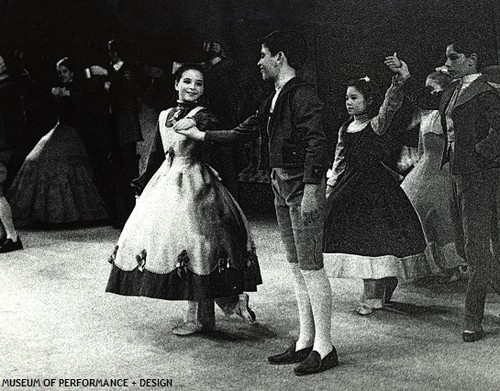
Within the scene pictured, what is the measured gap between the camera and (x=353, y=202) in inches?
127

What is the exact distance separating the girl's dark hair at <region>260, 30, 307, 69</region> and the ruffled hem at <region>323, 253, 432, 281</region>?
0.91 metres

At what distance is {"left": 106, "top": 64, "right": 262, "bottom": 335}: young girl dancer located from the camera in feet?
9.70

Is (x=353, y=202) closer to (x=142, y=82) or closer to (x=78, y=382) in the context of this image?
(x=142, y=82)

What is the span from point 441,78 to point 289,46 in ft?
1.81

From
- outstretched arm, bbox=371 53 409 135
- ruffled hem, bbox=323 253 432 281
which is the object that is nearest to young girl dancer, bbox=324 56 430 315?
ruffled hem, bbox=323 253 432 281

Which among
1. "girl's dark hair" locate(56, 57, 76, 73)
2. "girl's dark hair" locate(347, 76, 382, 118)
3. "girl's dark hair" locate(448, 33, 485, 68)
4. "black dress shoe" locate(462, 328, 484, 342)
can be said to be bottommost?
"black dress shoe" locate(462, 328, 484, 342)

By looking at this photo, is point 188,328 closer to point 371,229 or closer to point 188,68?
point 371,229

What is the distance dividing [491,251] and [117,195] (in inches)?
78.3

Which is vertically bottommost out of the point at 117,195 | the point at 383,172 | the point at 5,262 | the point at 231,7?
the point at 5,262

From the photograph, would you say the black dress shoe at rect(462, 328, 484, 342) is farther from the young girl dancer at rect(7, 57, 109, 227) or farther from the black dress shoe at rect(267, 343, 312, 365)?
the young girl dancer at rect(7, 57, 109, 227)

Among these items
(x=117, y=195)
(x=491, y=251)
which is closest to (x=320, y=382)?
(x=491, y=251)

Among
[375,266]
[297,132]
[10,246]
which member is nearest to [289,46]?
[297,132]

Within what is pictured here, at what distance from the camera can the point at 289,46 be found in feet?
8.55

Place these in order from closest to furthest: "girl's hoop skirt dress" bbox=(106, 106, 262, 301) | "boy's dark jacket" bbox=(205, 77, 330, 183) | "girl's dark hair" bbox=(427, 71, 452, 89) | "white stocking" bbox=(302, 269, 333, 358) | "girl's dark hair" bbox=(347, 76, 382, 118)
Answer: "boy's dark jacket" bbox=(205, 77, 330, 183), "white stocking" bbox=(302, 269, 333, 358), "girl's dark hair" bbox=(427, 71, 452, 89), "girl's dark hair" bbox=(347, 76, 382, 118), "girl's hoop skirt dress" bbox=(106, 106, 262, 301)
